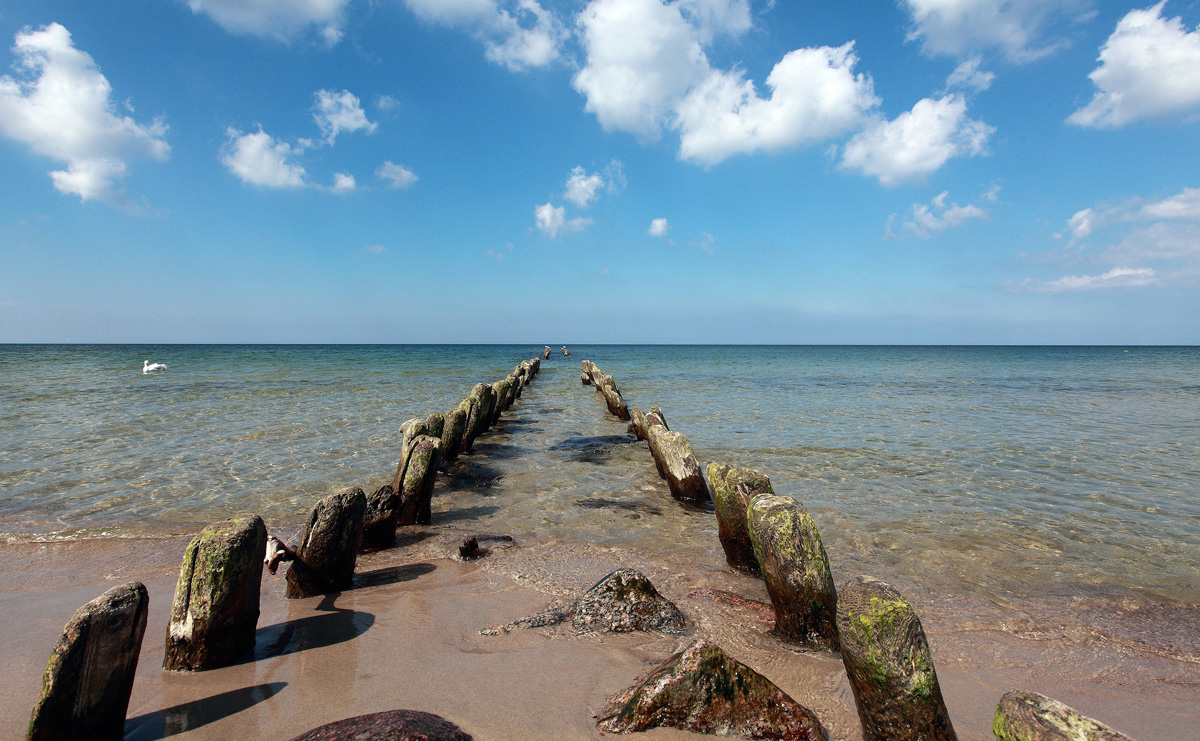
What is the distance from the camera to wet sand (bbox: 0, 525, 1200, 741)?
277 cm

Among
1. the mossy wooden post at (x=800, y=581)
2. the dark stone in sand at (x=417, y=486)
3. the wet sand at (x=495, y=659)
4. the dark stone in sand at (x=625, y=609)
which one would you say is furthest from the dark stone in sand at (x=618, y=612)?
the dark stone in sand at (x=417, y=486)

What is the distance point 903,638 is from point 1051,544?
4769 millimetres

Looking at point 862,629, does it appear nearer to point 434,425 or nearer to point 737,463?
point 434,425

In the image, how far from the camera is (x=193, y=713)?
2.74 meters

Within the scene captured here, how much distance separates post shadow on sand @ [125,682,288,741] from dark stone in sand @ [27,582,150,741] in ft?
0.30

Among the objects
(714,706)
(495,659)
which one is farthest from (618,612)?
(714,706)

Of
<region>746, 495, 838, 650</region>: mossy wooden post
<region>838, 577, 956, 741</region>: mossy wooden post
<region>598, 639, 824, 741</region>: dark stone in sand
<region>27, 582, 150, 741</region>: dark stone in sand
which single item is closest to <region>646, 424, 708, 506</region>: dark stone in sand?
<region>746, 495, 838, 650</region>: mossy wooden post

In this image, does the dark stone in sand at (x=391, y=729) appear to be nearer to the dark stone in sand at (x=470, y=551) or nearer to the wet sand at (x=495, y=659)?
the wet sand at (x=495, y=659)

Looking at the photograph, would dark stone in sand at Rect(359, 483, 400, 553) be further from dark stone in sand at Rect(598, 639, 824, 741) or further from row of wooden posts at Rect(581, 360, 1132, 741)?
dark stone in sand at Rect(598, 639, 824, 741)

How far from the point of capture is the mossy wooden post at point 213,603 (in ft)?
10.1

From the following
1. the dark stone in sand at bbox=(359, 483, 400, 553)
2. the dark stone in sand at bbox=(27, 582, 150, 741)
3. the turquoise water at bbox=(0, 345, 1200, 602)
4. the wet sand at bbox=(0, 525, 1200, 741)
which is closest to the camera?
the dark stone in sand at bbox=(27, 582, 150, 741)

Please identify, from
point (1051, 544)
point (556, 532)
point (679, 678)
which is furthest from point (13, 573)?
point (1051, 544)

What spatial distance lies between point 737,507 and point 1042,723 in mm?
2984

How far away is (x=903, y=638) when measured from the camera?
2.37m
